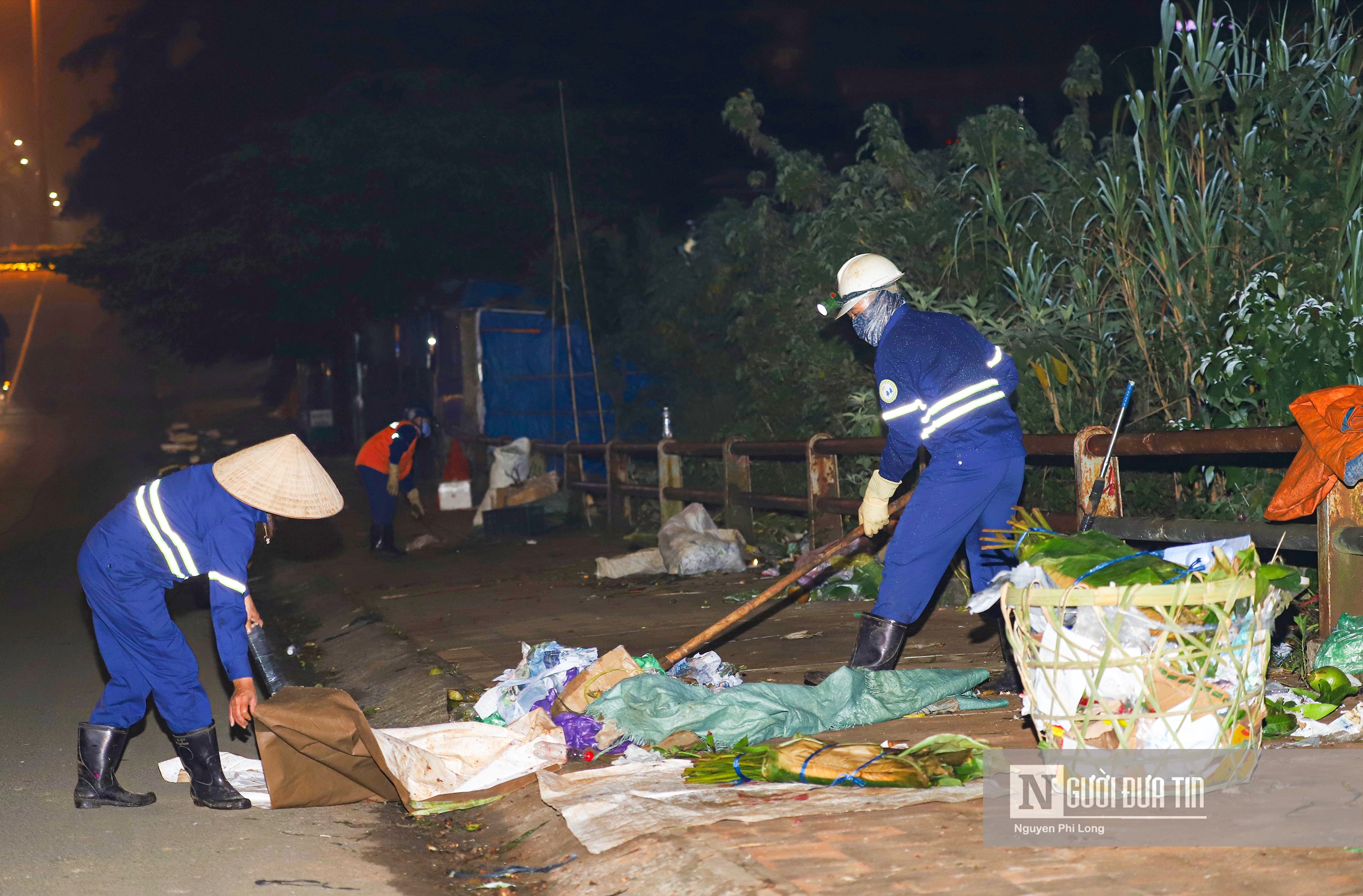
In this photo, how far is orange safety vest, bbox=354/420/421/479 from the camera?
37.7 feet

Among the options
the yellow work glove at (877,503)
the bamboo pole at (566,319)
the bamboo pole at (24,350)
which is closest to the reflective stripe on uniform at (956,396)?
the yellow work glove at (877,503)

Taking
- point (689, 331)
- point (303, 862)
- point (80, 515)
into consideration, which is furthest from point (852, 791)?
point (80, 515)

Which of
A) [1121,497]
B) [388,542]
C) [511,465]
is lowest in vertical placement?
[388,542]

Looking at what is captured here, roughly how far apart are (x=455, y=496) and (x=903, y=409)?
409 inches

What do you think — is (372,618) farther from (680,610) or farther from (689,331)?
(689,331)

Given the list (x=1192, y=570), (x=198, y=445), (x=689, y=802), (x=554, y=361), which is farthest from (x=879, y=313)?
(x=198, y=445)

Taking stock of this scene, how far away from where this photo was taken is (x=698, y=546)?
8.95 m

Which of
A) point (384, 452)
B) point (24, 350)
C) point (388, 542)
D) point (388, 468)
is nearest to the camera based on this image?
point (388, 542)

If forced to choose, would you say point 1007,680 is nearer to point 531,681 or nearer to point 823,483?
point 531,681

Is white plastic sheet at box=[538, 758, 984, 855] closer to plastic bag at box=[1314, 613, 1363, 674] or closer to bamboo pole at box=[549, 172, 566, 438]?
plastic bag at box=[1314, 613, 1363, 674]

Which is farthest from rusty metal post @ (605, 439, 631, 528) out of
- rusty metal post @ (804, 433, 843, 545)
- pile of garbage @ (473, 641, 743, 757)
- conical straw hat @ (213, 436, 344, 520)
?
conical straw hat @ (213, 436, 344, 520)

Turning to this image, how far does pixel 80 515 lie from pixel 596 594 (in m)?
11.1

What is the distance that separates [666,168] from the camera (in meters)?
19.3

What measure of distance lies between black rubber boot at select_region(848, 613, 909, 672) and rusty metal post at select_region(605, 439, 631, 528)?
7531 millimetres
